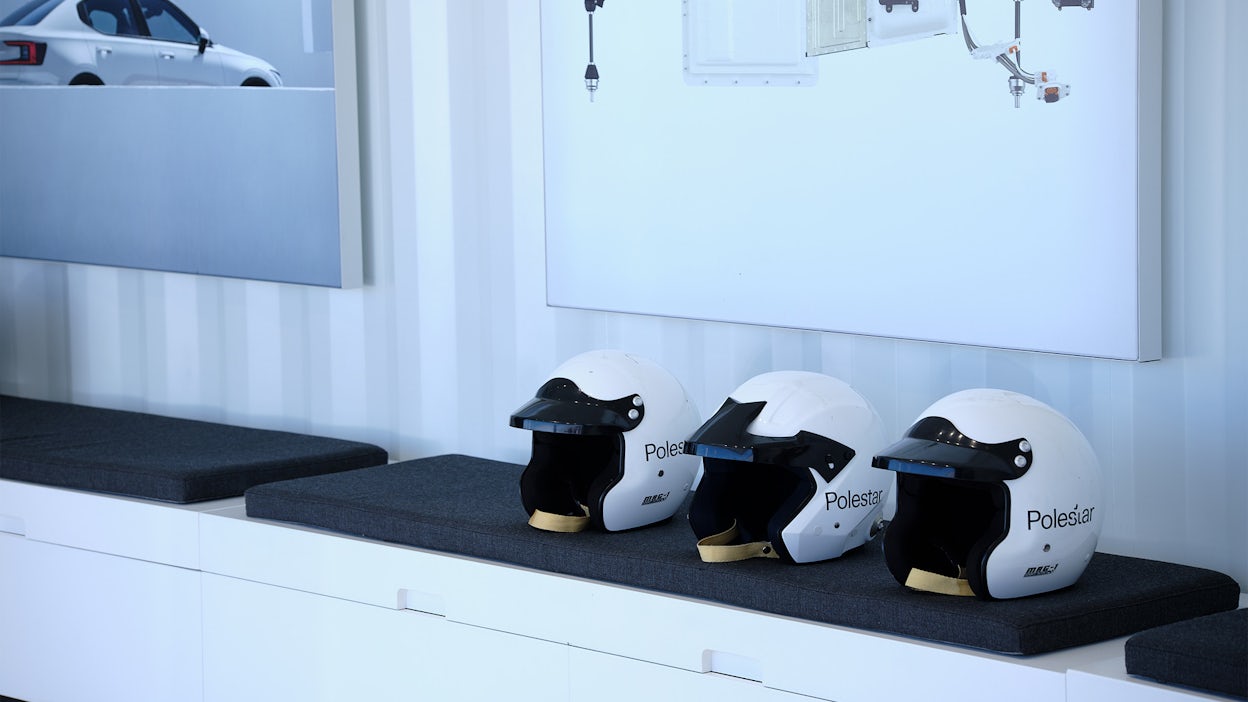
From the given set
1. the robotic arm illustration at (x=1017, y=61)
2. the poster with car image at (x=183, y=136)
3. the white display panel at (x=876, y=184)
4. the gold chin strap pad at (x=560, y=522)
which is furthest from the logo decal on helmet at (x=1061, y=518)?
the poster with car image at (x=183, y=136)

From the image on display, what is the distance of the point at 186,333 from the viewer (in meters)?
3.93

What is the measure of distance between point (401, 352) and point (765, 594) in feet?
4.75

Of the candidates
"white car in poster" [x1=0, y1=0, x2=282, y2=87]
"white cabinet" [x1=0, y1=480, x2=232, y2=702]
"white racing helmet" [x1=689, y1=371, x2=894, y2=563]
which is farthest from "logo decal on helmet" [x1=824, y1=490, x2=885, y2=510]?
"white car in poster" [x1=0, y1=0, x2=282, y2=87]

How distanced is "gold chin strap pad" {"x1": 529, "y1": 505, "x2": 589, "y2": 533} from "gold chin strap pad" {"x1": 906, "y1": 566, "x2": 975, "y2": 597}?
0.62m

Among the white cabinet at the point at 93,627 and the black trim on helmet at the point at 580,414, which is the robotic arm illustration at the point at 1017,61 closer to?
the black trim on helmet at the point at 580,414

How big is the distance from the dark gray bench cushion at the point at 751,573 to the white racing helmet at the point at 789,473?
0.04 m

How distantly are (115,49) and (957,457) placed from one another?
2.60 m

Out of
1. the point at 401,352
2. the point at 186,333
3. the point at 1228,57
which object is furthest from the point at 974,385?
the point at 186,333

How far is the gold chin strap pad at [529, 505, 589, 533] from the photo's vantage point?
8.55ft

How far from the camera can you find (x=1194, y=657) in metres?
1.89

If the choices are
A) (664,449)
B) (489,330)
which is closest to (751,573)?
(664,449)

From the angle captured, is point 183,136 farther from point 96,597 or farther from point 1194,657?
point 1194,657

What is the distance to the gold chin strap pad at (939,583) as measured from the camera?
2162mm

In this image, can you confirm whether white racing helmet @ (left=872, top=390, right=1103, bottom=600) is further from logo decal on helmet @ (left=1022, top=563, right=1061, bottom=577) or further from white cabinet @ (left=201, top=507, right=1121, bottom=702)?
white cabinet @ (left=201, top=507, right=1121, bottom=702)
